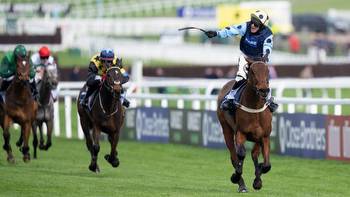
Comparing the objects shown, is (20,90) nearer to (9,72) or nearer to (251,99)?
(9,72)

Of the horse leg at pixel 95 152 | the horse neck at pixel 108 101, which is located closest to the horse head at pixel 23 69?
the horse neck at pixel 108 101

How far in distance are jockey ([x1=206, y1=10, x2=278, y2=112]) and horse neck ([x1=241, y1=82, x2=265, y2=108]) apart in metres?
0.17

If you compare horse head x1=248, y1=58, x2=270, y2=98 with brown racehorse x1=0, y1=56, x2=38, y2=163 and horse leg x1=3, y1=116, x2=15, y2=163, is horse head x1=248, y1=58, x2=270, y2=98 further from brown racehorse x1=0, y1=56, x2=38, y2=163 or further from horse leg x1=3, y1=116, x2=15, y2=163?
horse leg x1=3, y1=116, x2=15, y2=163

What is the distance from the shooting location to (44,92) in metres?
20.3

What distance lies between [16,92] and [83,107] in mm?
1450

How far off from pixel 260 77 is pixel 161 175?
142 inches

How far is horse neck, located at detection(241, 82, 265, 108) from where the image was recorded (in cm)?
1366

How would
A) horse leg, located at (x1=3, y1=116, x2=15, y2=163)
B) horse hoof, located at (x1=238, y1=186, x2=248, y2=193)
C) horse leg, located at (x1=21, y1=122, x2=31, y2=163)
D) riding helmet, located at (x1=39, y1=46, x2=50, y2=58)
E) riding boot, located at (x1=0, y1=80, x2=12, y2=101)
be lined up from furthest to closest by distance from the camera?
riding helmet, located at (x1=39, y1=46, x2=50, y2=58), riding boot, located at (x1=0, y1=80, x2=12, y2=101), horse leg, located at (x1=3, y1=116, x2=15, y2=163), horse leg, located at (x1=21, y1=122, x2=31, y2=163), horse hoof, located at (x1=238, y1=186, x2=248, y2=193)

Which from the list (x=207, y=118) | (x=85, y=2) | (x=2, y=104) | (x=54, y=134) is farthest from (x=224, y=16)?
(x=2, y=104)

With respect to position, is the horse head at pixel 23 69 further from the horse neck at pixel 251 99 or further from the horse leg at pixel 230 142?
the horse neck at pixel 251 99

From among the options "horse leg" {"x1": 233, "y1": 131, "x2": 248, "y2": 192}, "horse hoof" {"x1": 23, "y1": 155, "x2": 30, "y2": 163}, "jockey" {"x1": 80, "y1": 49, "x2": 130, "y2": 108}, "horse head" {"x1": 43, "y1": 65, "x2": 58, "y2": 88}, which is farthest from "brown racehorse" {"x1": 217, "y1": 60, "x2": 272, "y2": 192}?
"horse head" {"x1": 43, "y1": 65, "x2": 58, "y2": 88}

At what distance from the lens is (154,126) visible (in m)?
23.9

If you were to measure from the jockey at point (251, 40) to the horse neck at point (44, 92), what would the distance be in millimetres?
6419

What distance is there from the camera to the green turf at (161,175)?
1382 cm
